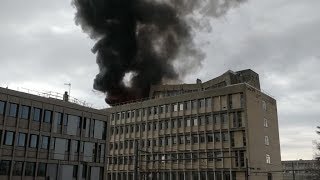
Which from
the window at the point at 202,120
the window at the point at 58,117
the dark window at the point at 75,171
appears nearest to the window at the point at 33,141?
the window at the point at 58,117

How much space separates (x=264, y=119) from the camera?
6556cm

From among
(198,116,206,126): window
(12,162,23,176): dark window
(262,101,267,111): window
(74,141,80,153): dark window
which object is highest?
(262,101,267,111): window

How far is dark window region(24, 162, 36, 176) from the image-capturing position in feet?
134

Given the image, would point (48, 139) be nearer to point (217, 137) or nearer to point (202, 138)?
point (202, 138)

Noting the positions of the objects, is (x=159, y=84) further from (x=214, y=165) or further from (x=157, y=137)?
(x=214, y=165)

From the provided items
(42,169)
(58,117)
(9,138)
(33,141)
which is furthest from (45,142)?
(9,138)

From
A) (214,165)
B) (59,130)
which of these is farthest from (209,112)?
(59,130)

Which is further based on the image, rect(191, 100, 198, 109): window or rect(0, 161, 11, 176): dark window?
rect(191, 100, 198, 109): window

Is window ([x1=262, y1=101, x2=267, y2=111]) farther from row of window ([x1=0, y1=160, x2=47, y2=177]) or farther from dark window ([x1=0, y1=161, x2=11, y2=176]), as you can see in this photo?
dark window ([x1=0, y1=161, x2=11, y2=176])

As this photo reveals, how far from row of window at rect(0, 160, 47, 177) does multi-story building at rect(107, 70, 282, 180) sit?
17.6m

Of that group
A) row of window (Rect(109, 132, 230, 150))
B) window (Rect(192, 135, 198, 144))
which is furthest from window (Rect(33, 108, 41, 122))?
window (Rect(192, 135, 198, 144))

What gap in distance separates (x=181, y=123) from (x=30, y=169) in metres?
32.7

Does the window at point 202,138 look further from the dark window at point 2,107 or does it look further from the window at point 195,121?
the dark window at point 2,107

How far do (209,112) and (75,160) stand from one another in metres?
26.8
